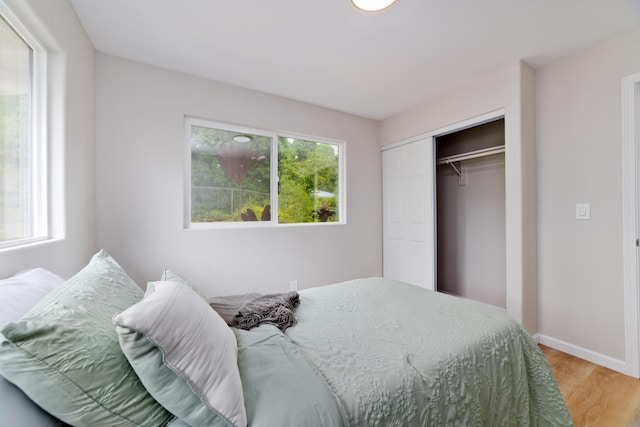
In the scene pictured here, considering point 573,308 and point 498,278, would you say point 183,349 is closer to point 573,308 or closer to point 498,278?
point 573,308

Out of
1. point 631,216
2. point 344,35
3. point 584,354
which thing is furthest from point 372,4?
point 584,354

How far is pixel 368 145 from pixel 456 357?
2962 millimetres

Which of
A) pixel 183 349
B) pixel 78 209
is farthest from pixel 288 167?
pixel 183 349

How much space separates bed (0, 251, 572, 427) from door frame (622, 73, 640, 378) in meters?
1.26

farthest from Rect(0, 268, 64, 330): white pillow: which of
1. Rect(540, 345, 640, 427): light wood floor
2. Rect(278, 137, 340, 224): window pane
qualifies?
Rect(540, 345, 640, 427): light wood floor

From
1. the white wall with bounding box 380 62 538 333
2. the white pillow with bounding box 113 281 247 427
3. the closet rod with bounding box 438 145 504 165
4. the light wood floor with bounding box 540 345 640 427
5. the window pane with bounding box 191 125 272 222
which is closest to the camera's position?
the white pillow with bounding box 113 281 247 427

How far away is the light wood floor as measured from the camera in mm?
1516

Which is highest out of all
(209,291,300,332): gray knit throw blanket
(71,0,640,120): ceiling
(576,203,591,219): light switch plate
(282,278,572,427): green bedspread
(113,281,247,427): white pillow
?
(71,0,640,120): ceiling

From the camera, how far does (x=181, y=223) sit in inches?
95.7

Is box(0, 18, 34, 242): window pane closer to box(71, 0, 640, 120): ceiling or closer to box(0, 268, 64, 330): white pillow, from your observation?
box(0, 268, 64, 330): white pillow

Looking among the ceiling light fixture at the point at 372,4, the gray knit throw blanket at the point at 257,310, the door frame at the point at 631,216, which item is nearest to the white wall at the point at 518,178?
the door frame at the point at 631,216

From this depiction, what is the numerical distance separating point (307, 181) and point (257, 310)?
2115mm

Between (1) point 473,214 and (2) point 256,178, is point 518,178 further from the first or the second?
(2) point 256,178

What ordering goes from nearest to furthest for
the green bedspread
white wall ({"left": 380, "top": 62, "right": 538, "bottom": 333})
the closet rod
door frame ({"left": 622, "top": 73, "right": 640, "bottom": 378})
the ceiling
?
the green bedspread < the ceiling < door frame ({"left": 622, "top": 73, "right": 640, "bottom": 378}) < white wall ({"left": 380, "top": 62, "right": 538, "bottom": 333}) < the closet rod
